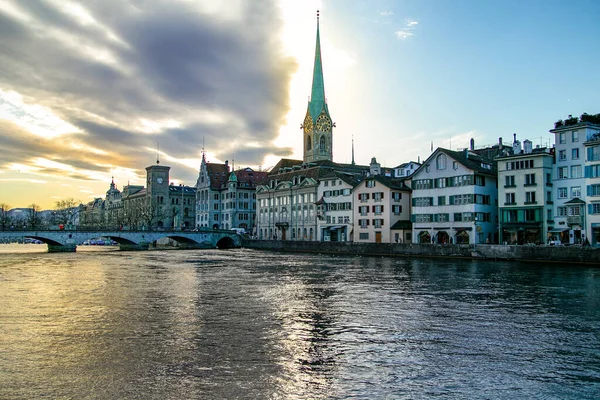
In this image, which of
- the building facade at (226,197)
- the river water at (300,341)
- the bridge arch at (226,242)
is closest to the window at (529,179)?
the river water at (300,341)

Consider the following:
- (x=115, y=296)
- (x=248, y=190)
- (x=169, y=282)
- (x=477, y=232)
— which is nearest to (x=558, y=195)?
(x=477, y=232)

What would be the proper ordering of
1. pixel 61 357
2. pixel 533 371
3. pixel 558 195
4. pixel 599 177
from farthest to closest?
pixel 558 195
pixel 599 177
pixel 61 357
pixel 533 371

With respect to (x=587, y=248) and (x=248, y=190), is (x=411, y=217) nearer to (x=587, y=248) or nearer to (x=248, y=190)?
(x=587, y=248)

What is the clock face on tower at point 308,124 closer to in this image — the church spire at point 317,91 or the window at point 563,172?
the church spire at point 317,91

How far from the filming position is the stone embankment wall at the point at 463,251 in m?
56.8

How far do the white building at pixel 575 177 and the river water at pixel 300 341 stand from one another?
2895cm

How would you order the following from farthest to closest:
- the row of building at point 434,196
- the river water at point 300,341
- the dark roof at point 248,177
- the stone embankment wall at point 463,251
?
the dark roof at point 248,177, the row of building at point 434,196, the stone embankment wall at point 463,251, the river water at point 300,341

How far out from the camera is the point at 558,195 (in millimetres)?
68688

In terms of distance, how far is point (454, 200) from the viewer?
7956 centimetres

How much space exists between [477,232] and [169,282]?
4691cm

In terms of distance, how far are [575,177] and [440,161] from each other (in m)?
19.5

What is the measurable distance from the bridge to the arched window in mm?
54643

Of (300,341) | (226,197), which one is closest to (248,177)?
(226,197)

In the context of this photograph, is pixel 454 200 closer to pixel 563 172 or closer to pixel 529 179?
pixel 529 179
